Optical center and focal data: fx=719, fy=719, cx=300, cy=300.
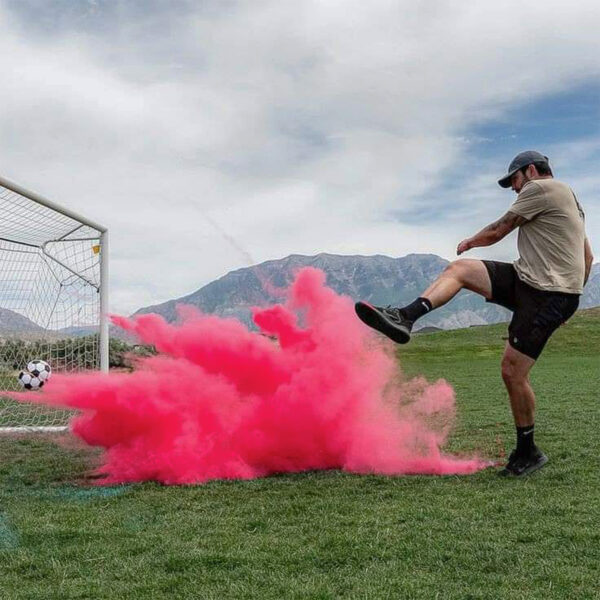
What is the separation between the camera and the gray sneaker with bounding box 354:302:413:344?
487cm

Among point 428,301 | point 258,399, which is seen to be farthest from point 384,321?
point 258,399

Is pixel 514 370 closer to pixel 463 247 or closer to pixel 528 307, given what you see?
pixel 528 307

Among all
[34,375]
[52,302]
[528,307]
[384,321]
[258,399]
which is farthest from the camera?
[52,302]

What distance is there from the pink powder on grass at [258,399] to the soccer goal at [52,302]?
445cm

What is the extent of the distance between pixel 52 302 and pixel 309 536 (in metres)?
8.11

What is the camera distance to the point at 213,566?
347 centimetres

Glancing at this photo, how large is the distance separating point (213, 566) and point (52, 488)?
261 cm

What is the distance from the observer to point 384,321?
4.91 metres

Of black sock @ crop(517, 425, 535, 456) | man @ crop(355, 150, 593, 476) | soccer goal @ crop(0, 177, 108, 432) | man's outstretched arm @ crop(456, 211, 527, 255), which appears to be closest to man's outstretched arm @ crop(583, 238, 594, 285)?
man @ crop(355, 150, 593, 476)

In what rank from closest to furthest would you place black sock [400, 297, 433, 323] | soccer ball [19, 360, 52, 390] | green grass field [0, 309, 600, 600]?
green grass field [0, 309, 600, 600] → black sock [400, 297, 433, 323] → soccer ball [19, 360, 52, 390]

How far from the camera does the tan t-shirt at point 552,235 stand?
5480 millimetres

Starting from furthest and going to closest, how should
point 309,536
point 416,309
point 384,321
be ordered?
1. point 416,309
2. point 384,321
3. point 309,536

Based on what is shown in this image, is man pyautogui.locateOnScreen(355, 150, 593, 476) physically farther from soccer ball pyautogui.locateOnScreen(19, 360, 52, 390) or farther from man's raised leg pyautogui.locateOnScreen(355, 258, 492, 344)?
soccer ball pyautogui.locateOnScreen(19, 360, 52, 390)

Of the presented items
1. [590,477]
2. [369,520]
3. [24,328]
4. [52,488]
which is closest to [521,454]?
[590,477]
